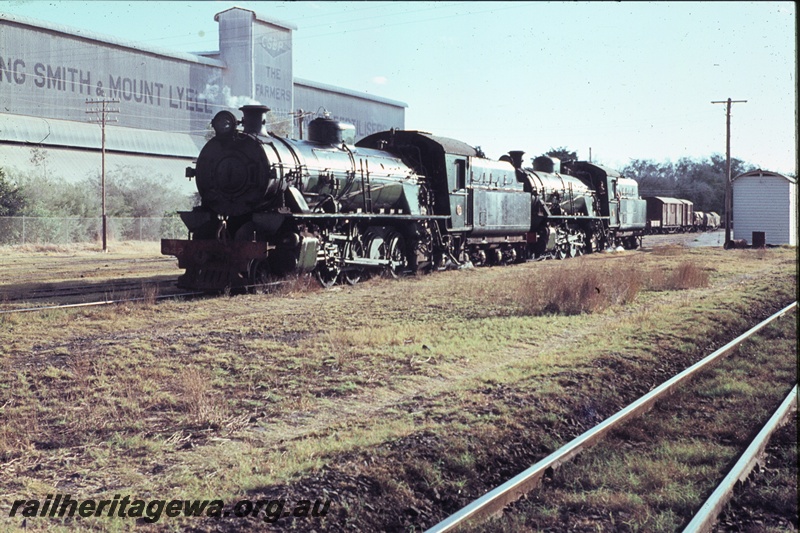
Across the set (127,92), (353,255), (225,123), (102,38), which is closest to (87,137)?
(127,92)

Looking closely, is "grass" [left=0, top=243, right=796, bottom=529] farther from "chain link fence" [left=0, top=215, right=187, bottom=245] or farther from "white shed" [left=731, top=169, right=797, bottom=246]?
"white shed" [left=731, top=169, right=797, bottom=246]

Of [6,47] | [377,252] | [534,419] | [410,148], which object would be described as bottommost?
[534,419]

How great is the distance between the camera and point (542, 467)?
5.55 metres

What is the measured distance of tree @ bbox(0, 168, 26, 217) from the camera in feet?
126

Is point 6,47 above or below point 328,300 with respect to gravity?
above

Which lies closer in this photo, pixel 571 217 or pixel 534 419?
pixel 534 419

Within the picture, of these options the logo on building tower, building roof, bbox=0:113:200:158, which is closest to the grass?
building roof, bbox=0:113:200:158

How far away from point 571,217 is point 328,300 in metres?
18.4

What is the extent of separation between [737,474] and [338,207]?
12801mm

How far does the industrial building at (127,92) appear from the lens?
45.8m

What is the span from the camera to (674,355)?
1038 centimetres

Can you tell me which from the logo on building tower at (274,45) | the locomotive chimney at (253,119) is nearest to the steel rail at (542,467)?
the locomotive chimney at (253,119)

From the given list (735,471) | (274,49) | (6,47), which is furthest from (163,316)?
(274,49)

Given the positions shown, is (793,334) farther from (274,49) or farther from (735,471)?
(274,49)
